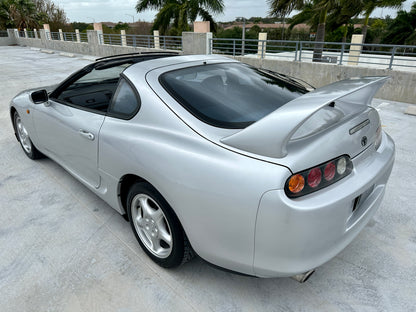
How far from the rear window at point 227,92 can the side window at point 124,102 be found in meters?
0.25

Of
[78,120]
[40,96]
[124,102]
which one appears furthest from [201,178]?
[40,96]

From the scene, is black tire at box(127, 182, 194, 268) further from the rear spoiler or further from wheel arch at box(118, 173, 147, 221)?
the rear spoiler

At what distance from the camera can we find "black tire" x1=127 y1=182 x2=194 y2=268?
1971 mm

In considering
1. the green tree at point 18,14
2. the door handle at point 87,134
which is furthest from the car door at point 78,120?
the green tree at point 18,14

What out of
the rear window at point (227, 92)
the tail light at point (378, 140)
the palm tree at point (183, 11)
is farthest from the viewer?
the palm tree at point (183, 11)

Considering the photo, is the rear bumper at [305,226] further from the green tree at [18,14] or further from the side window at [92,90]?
the green tree at [18,14]

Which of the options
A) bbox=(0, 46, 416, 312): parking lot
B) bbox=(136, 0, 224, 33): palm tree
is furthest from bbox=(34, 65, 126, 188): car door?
bbox=(136, 0, 224, 33): palm tree

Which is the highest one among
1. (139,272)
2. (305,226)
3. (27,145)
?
(305,226)

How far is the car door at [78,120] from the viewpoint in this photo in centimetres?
254

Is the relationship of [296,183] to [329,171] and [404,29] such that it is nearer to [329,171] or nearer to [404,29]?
[329,171]

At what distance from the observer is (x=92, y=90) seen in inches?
126

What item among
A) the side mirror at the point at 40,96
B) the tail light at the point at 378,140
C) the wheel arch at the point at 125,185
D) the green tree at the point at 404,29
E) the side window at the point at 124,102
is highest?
the green tree at the point at 404,29

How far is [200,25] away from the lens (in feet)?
43.3

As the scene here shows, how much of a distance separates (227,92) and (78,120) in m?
1.30
